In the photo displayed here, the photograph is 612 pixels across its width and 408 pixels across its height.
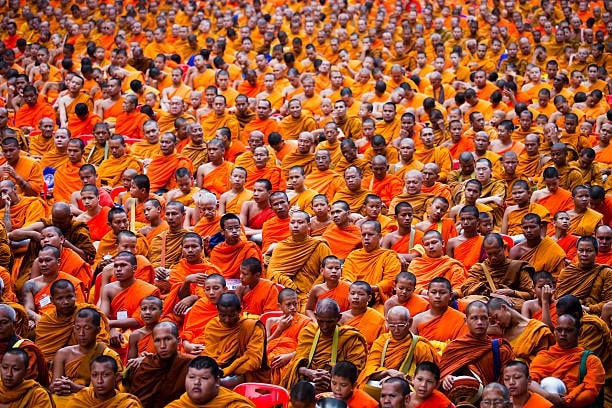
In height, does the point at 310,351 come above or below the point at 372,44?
above

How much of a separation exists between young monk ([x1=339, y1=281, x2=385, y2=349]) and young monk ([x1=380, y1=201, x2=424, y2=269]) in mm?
1688

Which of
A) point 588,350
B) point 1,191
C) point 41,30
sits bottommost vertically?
point 41,30

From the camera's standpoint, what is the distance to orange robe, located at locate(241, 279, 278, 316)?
8.67m

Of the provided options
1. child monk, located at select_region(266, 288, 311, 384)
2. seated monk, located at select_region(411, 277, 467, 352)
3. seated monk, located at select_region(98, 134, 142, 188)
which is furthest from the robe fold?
seated monk, located at select_region(98, 134, 142, 188)

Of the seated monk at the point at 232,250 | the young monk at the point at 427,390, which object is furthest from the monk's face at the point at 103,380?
the seated monk at the point at 232,250

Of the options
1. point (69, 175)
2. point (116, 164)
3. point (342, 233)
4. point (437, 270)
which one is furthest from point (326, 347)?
point (116, 164)

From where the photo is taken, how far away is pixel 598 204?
426 inches

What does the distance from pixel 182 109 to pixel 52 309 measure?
252 inches

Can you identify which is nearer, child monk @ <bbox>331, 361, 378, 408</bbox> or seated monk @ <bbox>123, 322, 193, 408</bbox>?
child monk @ <bbox>331, 361, 378, 408</bbox>

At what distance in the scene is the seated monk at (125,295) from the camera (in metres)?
8.61

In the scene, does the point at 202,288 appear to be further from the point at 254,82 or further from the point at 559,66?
the point at 559,66

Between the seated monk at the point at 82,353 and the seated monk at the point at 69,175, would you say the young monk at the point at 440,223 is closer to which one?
the seated monk at the point at 82,353

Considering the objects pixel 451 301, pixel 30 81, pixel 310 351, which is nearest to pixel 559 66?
pixel 30 81

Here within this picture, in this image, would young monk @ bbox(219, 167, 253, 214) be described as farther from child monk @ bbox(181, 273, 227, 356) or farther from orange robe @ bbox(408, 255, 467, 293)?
child monk @ bbox(181, 273, 227, 356)
